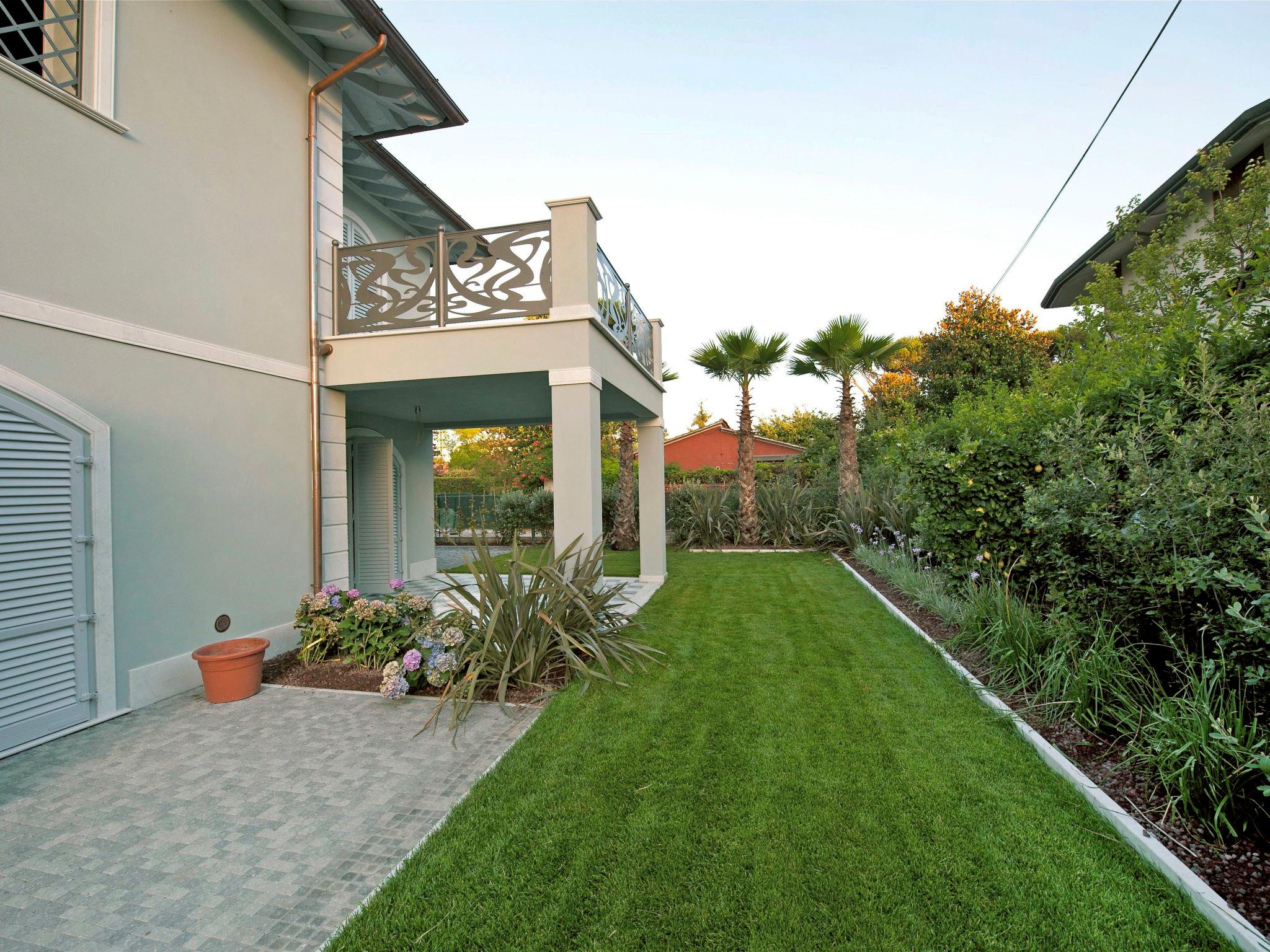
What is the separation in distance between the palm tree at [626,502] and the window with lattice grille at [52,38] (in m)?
10.8

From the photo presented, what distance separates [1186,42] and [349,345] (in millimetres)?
10675

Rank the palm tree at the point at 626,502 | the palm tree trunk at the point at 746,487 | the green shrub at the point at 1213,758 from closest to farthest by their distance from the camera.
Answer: the green shrub at the point at 1213,758, the palm tree trunk at the point at 746,487, the palm tree at the point at 626,502

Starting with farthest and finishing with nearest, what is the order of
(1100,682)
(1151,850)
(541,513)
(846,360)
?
(541,513)
(846,360)
(1100,682)
(1151,850)

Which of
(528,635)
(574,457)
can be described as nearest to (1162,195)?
(574,457)

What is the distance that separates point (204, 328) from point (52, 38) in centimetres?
211

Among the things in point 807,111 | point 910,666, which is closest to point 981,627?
point 910,666

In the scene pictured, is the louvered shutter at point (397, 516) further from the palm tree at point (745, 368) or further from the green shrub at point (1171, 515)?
the green shrub at point (1171, 515)

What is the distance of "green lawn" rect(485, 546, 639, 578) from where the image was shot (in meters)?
10.5

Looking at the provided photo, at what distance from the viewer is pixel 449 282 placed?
19.9 feet

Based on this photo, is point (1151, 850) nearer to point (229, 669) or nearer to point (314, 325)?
point (229, 669)

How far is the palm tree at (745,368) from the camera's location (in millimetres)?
13656

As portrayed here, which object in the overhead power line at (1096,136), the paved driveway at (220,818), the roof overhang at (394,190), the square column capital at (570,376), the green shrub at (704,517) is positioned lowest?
the paved driveway at (220,818)

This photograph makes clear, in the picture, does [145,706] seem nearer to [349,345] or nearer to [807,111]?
[349,345]

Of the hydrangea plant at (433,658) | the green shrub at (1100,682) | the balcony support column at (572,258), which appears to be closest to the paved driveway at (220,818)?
the hydrangea plant at (433,658)
